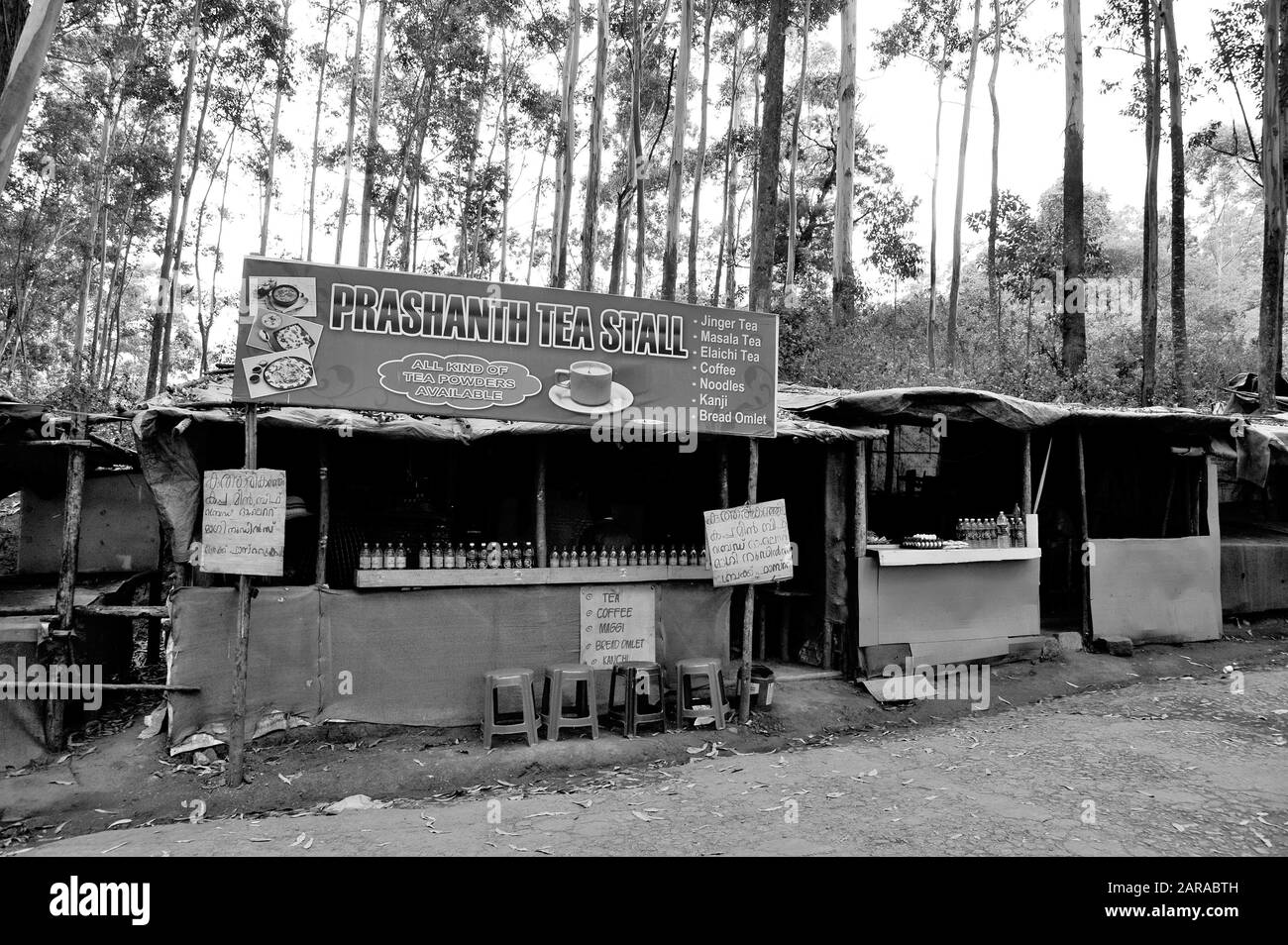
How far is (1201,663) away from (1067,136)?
11453mm

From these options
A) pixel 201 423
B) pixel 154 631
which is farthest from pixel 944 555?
pixel 154 631

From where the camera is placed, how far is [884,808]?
508 cm

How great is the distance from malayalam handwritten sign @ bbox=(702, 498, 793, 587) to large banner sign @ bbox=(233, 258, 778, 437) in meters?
0.74

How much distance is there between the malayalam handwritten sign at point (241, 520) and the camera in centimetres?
546

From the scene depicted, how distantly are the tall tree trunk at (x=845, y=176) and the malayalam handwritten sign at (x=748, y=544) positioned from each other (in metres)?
11.7

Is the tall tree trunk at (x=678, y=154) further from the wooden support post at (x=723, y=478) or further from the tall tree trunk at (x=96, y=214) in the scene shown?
the tall tree trunk at (x=96, y=214)

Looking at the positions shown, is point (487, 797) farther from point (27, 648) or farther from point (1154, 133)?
point (1154, 133)

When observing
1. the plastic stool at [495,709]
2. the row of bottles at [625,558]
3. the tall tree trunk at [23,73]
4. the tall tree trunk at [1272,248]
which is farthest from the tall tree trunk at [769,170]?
the tall tree trunk at [23,73]

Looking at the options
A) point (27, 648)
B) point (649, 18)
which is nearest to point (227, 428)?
point (27, 648)

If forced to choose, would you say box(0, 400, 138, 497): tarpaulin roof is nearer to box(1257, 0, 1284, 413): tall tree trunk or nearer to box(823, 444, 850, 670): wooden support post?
box(823, 444, 850, 670): wooden support post

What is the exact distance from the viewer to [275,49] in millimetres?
21500

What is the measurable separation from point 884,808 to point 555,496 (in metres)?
4.86
